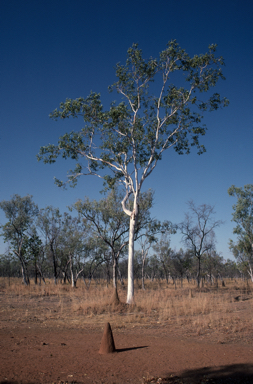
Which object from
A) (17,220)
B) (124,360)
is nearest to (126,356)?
(124,360)

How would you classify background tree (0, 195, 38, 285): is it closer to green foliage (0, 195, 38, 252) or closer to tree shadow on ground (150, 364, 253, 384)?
green foliage (0, 195, 38, 252)

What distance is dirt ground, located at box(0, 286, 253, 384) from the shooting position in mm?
4711

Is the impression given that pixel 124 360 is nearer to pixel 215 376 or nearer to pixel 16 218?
pixel 215 376

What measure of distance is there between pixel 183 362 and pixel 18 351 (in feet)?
12.5

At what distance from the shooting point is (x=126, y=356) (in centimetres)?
589

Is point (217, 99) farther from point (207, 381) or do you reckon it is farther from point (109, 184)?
point (207, 381)

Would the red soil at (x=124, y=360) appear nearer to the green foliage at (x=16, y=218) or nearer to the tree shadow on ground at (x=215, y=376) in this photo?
the tree shadow on ground at (x=215, y=376)

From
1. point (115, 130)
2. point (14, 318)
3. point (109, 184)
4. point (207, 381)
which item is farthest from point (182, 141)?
point (207, 381)

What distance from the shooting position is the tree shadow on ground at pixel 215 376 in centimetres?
457

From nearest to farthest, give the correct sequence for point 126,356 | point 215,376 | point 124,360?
point 215,376, point 124,360, point 126,356

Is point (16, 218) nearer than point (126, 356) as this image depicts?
No

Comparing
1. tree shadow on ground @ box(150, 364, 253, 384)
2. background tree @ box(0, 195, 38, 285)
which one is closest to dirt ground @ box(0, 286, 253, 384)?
tree shadow on ground @ box(150, 364, 253, 384)

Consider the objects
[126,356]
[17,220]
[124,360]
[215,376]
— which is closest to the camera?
[215,376]

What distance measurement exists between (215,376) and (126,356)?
1.97 meters
